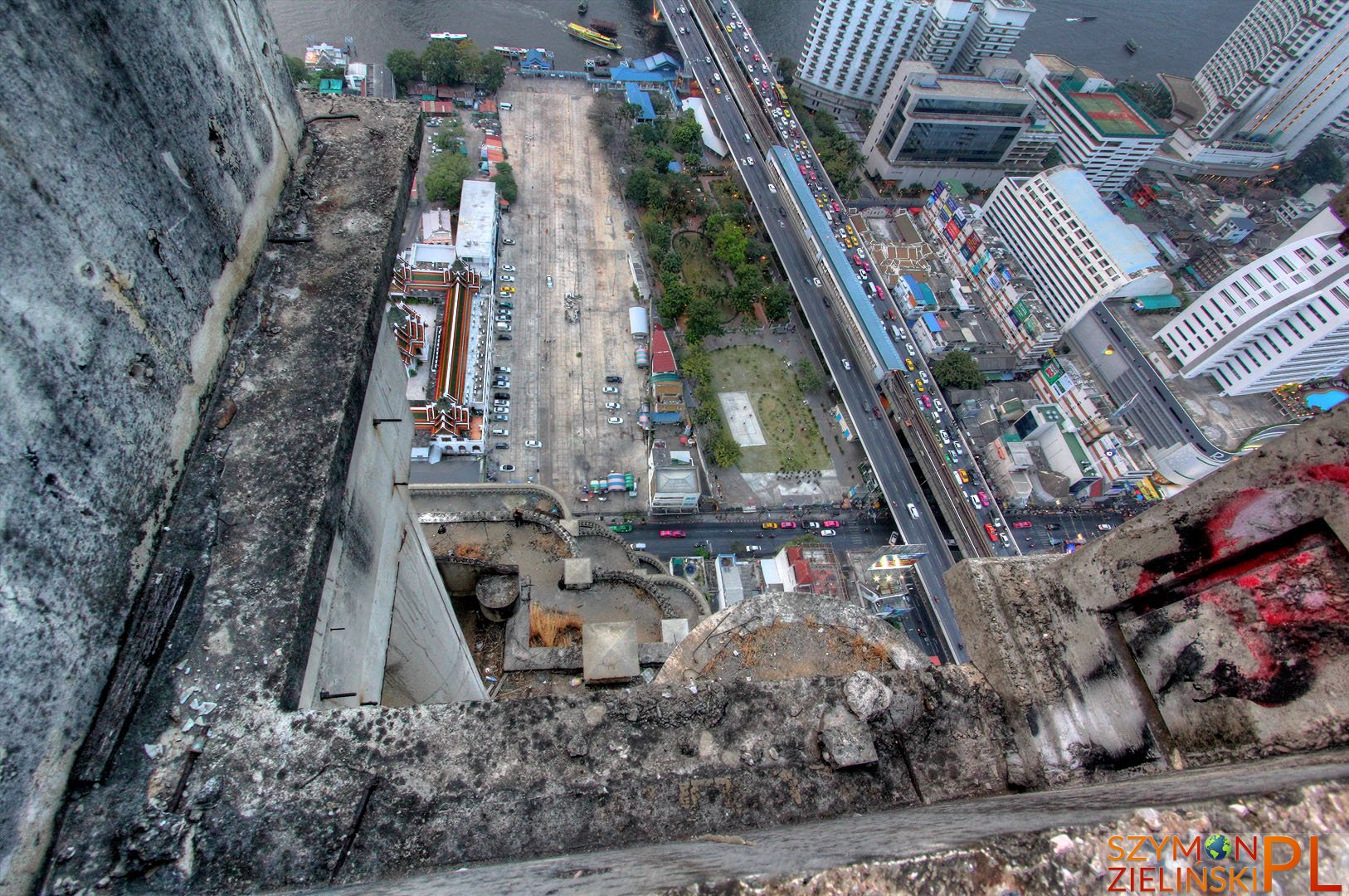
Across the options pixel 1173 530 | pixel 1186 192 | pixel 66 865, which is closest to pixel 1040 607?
pixel 1173 530

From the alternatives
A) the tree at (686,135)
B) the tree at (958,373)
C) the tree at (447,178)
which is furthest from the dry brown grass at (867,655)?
the tree at (686,135)

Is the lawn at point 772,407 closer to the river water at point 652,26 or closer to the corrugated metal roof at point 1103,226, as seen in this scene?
the corrugated metal roof at point 1103,226

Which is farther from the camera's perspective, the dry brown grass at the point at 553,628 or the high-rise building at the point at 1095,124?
the high-rise building at the point at 1095,124

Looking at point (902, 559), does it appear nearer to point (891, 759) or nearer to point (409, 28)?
point (891, 759)

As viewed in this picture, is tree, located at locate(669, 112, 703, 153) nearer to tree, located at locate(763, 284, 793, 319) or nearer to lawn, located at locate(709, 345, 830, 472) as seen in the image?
tree, located at locate(763, 284, 793, 319)

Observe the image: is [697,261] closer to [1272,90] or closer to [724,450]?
[724,450]

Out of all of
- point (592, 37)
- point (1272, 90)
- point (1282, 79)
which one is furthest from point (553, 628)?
point (1282, 79)
